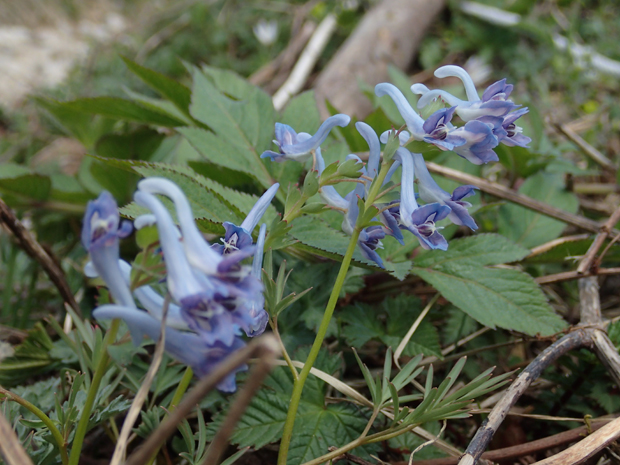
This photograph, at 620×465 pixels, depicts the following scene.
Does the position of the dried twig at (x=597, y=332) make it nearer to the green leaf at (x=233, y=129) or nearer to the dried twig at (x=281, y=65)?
the green leaf at (x=233, y=129)

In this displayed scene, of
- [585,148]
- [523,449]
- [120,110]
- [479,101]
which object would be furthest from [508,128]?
[585,148]

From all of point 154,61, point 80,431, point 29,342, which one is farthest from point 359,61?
point 80,431

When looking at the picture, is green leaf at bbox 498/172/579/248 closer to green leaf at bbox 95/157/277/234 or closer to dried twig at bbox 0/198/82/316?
green leaf at bbox 95/157/277/234

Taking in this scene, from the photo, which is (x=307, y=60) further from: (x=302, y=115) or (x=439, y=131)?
(x=439, y=131)

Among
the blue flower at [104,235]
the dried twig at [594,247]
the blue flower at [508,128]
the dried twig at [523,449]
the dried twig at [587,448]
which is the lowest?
the dried twig at [523,449]

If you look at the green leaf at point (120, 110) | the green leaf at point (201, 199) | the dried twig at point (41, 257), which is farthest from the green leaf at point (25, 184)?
the green leaf at point (201, 199)

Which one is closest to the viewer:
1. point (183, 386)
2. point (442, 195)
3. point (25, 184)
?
point (183, 386)

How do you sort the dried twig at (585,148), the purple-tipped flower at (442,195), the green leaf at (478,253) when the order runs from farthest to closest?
the dried twig at (585,148) → the green leaf at (478,253) → the purple-tipped flower at (442,195)
